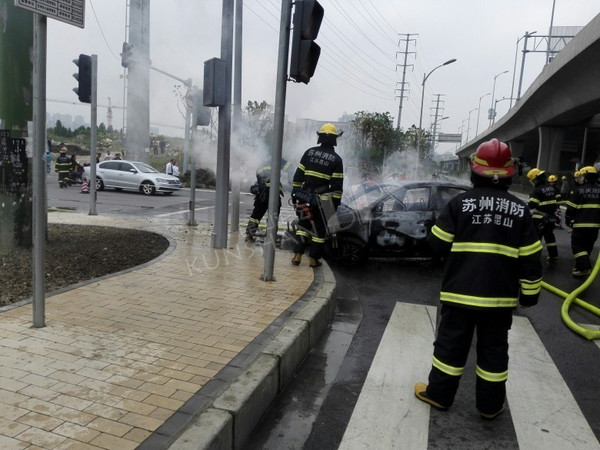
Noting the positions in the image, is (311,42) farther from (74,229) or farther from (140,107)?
(140,107)

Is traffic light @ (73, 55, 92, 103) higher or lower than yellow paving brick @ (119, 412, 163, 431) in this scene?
higher

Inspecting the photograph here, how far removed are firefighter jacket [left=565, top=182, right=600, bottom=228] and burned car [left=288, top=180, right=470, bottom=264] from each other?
1.84 metres

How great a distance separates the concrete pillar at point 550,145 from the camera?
30.3 m

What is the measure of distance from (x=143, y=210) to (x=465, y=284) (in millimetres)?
12360

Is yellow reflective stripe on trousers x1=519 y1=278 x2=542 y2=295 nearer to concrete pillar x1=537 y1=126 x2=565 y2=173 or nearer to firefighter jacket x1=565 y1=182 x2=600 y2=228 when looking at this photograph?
firefighter jacket x1=565 y1=182 x2=600 y2=228

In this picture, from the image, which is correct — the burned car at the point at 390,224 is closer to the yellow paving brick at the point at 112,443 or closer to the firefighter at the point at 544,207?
the firefighter at the point at 544,207

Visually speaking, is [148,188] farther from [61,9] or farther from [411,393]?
[411,393]

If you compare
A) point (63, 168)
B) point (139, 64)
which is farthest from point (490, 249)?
point (63, 168)

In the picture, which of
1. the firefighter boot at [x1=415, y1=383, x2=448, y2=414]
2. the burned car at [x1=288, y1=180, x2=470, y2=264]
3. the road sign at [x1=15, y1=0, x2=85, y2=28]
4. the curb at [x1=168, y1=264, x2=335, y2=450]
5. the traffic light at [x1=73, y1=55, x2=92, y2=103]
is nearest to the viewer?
the curb at [x1=168, y1=264, x2=335, y2=450]

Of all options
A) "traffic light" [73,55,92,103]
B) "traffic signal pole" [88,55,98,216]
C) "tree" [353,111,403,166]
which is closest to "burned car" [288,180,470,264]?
"traffic light" [73,55,92,103]

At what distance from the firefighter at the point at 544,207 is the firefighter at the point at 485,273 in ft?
19.5

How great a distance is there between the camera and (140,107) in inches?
712

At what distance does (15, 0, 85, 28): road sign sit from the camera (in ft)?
11.2

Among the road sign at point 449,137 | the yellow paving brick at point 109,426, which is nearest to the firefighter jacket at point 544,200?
the yellow paving brick at point 109,426
